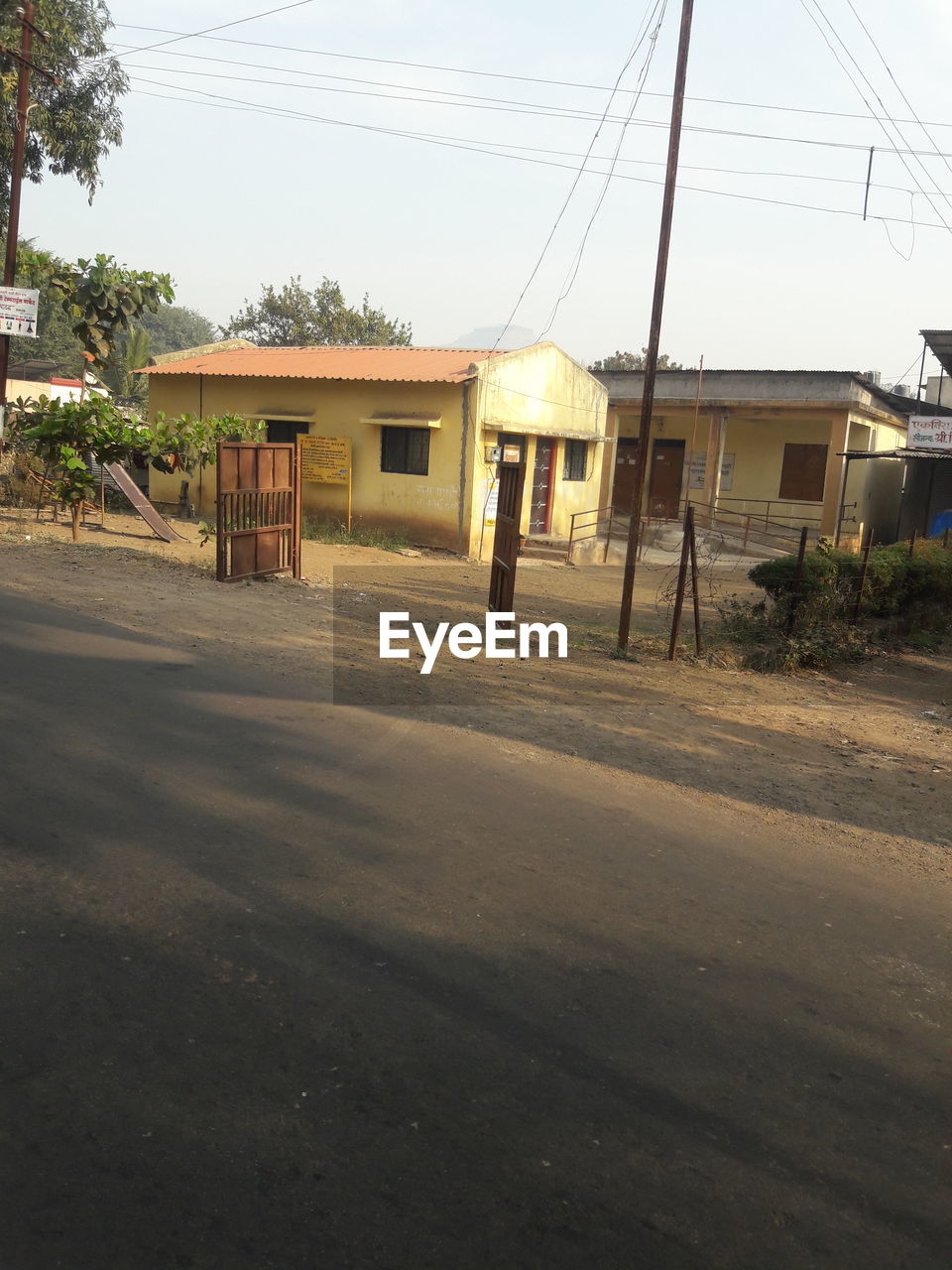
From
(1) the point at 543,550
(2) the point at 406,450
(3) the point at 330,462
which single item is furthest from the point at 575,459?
(3) the point at 330,462

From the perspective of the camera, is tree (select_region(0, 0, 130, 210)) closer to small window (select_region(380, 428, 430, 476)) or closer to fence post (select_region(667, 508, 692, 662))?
small window (select_region(380, 428, 430, 476))

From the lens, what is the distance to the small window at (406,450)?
1969cm

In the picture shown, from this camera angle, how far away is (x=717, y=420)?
26.3 m

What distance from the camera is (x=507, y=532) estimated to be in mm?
12047

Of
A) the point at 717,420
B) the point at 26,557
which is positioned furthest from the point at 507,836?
the point at 717,420

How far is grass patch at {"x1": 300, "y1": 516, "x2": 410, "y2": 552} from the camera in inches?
766

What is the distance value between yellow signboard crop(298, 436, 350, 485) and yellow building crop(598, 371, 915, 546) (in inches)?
338

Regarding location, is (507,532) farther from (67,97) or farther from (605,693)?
(67,97)

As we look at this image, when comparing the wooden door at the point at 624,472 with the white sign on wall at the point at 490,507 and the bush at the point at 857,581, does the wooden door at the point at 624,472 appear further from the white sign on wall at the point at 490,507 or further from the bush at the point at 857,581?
the bush at the point at 857,581

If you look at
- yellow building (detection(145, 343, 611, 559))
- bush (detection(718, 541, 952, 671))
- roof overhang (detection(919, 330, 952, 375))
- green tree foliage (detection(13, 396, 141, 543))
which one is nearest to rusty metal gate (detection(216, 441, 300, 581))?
green tree foliage (detection(13, 396, 141, 543))

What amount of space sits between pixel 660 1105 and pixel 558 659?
754 cm

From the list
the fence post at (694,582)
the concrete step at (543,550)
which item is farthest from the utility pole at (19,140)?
the fence post at (694,582)

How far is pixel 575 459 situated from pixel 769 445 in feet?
24.8

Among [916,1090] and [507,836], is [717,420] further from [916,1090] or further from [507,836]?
[916,1090]
